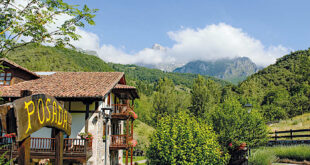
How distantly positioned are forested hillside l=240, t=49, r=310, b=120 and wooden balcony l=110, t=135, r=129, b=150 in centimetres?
2783

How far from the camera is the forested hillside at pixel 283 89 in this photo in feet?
146

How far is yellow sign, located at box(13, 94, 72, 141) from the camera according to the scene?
3.85 m

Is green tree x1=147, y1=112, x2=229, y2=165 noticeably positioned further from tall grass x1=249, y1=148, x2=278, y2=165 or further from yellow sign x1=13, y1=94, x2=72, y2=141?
yellow sign x1=13, y1=94, x2=72, y2=141

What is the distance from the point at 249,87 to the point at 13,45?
6424 cm

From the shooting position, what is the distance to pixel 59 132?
541cm

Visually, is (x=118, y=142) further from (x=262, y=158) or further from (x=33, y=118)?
(x=33, y=118)

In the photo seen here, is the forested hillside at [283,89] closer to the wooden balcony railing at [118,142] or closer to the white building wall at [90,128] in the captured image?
the wooden balcony railing at [118,142]

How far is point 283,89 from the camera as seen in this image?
54.5 metres

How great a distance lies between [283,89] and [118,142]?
4667 centimetres

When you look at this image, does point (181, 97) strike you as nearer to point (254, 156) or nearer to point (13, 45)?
point (254, 156)

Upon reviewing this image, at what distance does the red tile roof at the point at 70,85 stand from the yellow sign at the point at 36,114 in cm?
1047

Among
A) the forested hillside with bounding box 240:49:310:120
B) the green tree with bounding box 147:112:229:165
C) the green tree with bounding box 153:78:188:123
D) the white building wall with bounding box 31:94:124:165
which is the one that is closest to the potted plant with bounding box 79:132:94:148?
the white building wall with bounding box 31:94:124:165

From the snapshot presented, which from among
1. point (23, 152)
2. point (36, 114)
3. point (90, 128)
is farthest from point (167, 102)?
point (23, 152)

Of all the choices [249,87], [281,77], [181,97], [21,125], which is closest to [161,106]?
[181,97]
